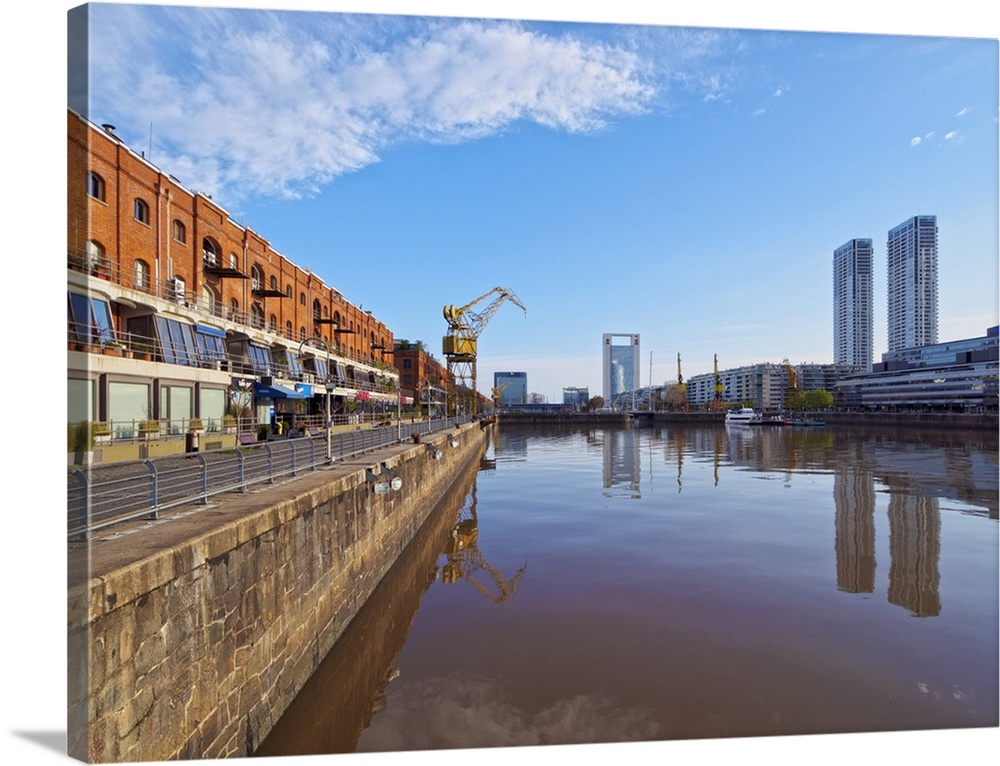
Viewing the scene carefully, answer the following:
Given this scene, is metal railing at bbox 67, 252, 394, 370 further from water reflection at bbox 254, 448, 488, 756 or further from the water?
the water

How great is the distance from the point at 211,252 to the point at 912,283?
663ft

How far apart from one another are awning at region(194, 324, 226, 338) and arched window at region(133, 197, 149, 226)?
200 inches

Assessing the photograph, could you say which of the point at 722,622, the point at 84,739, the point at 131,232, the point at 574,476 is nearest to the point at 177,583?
the point at 84,739

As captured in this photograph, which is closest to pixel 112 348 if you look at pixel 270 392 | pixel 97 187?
pixel 97 187

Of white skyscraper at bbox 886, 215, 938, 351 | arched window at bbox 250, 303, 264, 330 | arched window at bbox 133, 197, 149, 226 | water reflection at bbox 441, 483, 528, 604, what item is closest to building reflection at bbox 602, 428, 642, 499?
water reflection at bbox 441, 483, 528, 604

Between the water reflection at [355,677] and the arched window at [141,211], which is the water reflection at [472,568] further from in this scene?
the arched window at [141,211]

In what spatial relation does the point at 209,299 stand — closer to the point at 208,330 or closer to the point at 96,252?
the point at 208,330

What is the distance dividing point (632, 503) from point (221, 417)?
20137 mm

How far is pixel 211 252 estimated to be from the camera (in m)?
30.6

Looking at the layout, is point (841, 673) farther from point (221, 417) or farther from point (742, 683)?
point (221, 417)

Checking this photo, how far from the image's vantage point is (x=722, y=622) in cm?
1195

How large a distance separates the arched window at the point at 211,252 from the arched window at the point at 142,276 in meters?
5.33

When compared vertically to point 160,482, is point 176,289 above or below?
above

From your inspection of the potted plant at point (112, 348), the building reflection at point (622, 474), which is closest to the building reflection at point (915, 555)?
the building reflection at point (622, 474)
